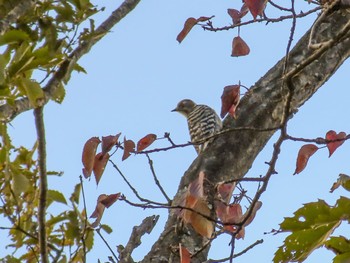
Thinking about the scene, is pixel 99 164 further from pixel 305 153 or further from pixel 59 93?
pixel 305 153

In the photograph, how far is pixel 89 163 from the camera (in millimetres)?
3330

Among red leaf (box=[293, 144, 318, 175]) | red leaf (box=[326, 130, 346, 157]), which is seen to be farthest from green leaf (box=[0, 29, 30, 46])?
red leaf (box=[326, 130, 346, 157])

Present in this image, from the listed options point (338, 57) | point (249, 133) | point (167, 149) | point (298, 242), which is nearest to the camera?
point (298, 242)

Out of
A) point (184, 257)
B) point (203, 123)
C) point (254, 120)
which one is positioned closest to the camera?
point (184, 257)

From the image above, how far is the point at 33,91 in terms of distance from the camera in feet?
8.70

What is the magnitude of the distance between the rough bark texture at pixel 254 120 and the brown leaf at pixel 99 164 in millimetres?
473

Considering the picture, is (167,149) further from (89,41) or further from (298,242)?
(298,242)

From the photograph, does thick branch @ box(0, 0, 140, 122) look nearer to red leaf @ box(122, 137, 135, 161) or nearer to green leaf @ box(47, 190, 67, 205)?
green leaf @ box(47, 190, 67, 205)

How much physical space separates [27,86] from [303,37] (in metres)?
2.36

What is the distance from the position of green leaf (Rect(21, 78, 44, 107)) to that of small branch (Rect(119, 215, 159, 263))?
0.98 m

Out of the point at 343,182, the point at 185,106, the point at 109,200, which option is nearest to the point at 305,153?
the point at 343,182

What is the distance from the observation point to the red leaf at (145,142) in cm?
346

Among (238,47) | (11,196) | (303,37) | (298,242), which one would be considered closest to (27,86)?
(11,196)

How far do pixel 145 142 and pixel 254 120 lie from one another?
A: 3.23ft
